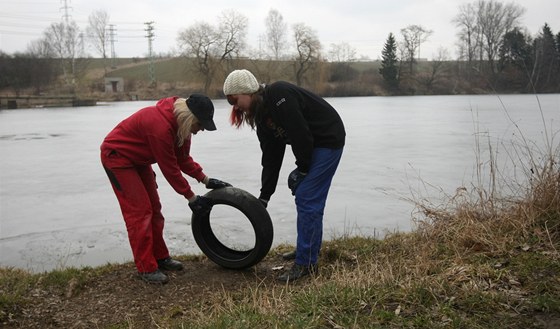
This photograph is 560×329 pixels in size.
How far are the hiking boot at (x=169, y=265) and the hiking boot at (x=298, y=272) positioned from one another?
94 centimetres

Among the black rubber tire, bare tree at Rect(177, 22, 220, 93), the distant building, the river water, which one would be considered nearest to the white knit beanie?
the black rubber tire

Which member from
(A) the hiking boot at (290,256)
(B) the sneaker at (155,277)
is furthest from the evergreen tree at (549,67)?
(B) the sneaker at (155,277)

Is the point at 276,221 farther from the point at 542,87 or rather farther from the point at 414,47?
the point at 414,47

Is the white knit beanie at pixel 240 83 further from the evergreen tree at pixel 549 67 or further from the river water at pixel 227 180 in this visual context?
the evergreen tree at pixel 549 67

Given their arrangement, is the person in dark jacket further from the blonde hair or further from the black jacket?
the blonde hair

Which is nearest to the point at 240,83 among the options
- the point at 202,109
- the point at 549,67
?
the point at 202,109

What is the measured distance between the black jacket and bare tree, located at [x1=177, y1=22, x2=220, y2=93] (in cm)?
3930

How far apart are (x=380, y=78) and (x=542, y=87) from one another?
24221mm

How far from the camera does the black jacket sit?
12.3 feet

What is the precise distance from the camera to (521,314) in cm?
275

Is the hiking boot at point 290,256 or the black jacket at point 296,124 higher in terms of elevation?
the black jacket at point 296,124

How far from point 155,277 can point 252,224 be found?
90 cm

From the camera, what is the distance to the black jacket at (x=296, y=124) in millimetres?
3762

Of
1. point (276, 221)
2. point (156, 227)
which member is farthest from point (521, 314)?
point (276, 221)
